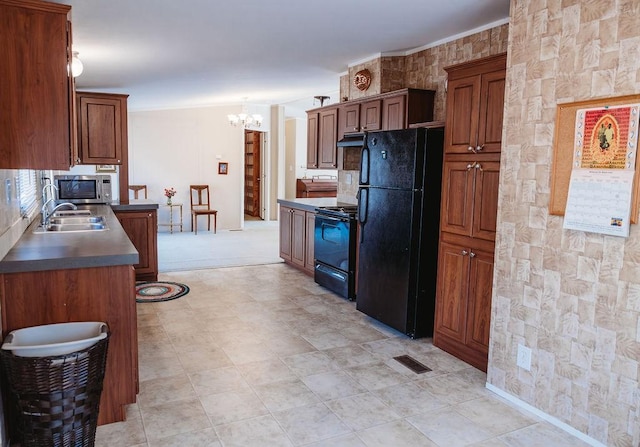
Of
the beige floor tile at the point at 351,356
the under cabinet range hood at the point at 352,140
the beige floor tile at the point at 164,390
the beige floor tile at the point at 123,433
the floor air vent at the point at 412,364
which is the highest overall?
the under cabinet range hood at the point at 352,140

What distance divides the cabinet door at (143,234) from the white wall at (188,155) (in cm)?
399

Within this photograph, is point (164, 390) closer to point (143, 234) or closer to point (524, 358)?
point (524, 358)

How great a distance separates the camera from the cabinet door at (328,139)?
5.60 meters

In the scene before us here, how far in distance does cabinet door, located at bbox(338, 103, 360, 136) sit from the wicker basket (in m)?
3.75

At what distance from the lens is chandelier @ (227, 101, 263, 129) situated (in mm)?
8680

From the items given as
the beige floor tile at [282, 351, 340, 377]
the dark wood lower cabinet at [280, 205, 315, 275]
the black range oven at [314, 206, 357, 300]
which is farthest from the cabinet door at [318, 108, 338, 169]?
the beige floor tile at [282, 351, 340, 377]

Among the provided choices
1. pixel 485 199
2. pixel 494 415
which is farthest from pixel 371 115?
Result: pixel 494 415

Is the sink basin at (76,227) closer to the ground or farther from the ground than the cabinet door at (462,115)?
closer to the ground

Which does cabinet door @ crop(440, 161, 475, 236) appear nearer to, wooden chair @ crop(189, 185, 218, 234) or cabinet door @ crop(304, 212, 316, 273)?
cabinet door @ crop(304, 212, 316, 273)

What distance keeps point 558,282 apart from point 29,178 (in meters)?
3.78

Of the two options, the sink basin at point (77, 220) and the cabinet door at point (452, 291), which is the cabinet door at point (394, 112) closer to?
the cabinet door at point (452, 291)

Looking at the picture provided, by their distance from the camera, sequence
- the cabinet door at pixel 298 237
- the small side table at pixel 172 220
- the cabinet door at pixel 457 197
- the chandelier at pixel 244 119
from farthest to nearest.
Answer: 1. the small side table at pixel 172 220
2. the chandelier at pixel 244 119
3. the cabinet door at pixel 298 237
4. the cabinet door at pixel 457 197

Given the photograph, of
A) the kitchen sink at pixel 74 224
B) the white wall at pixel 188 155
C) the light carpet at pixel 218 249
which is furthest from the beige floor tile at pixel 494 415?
the white wall at pixel 188 155

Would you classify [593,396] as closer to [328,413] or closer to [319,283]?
[328,413]
